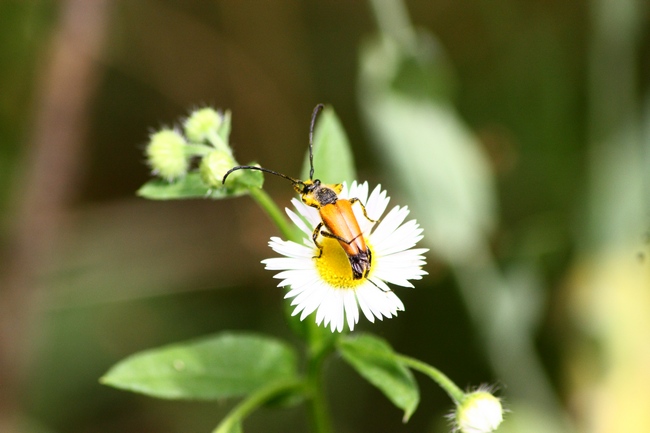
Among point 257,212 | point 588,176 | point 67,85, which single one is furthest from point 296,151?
point 588,176

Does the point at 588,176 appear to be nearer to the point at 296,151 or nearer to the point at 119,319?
the point at 296,151

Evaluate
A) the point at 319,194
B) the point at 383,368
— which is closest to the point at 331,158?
the point at 319,194

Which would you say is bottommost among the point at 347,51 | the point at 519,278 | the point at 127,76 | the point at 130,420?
the point at 130,420

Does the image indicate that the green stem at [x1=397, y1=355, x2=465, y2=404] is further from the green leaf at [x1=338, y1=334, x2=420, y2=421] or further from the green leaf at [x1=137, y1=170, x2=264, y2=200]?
the green leaf at [x1=137, y1=170, x2=264, y2=200]

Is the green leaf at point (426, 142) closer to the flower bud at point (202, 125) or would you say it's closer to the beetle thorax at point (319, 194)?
the flower bud at point (202, 125)

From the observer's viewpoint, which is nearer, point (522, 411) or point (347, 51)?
point (522, 411)

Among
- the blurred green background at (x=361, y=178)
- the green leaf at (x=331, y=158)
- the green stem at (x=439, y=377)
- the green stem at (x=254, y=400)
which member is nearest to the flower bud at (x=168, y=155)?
the green leaf at (x=331, y=158)
